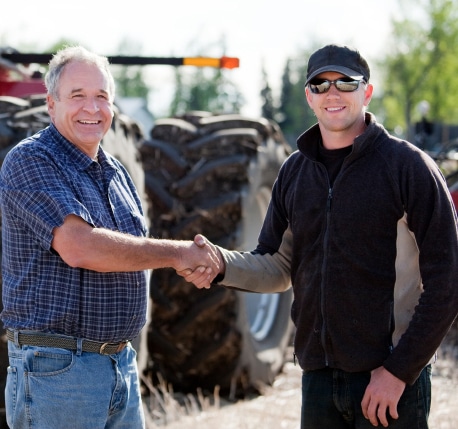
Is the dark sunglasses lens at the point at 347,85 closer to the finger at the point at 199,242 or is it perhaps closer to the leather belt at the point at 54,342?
the finger at the point at 199,242

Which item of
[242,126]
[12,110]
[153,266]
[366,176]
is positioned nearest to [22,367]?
[153,266]

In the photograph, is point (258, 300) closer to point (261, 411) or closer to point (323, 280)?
point (261, 411)

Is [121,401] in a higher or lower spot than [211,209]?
lower

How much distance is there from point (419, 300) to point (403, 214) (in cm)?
30

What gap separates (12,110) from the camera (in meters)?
4.57

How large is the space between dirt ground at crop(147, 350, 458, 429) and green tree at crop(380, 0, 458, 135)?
109ft

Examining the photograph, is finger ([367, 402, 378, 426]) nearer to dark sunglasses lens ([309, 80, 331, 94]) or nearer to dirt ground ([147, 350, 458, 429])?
dark sunglasses lens ([309, 80, 331, 94])

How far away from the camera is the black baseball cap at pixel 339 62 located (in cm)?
321

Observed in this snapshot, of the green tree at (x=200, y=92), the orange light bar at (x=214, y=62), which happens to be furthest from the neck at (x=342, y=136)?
the green tree at (x=200, y=92)

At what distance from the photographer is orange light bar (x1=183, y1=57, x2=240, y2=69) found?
17.9 ft

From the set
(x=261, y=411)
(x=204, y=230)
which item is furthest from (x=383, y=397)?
(x=204, y=230)

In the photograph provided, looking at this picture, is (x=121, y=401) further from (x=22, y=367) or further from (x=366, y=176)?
(x=366, y=176)

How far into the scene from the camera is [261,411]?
5305 mm

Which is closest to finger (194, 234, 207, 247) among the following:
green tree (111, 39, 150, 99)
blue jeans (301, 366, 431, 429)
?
blue jeans (301, 366, 431, 429)
